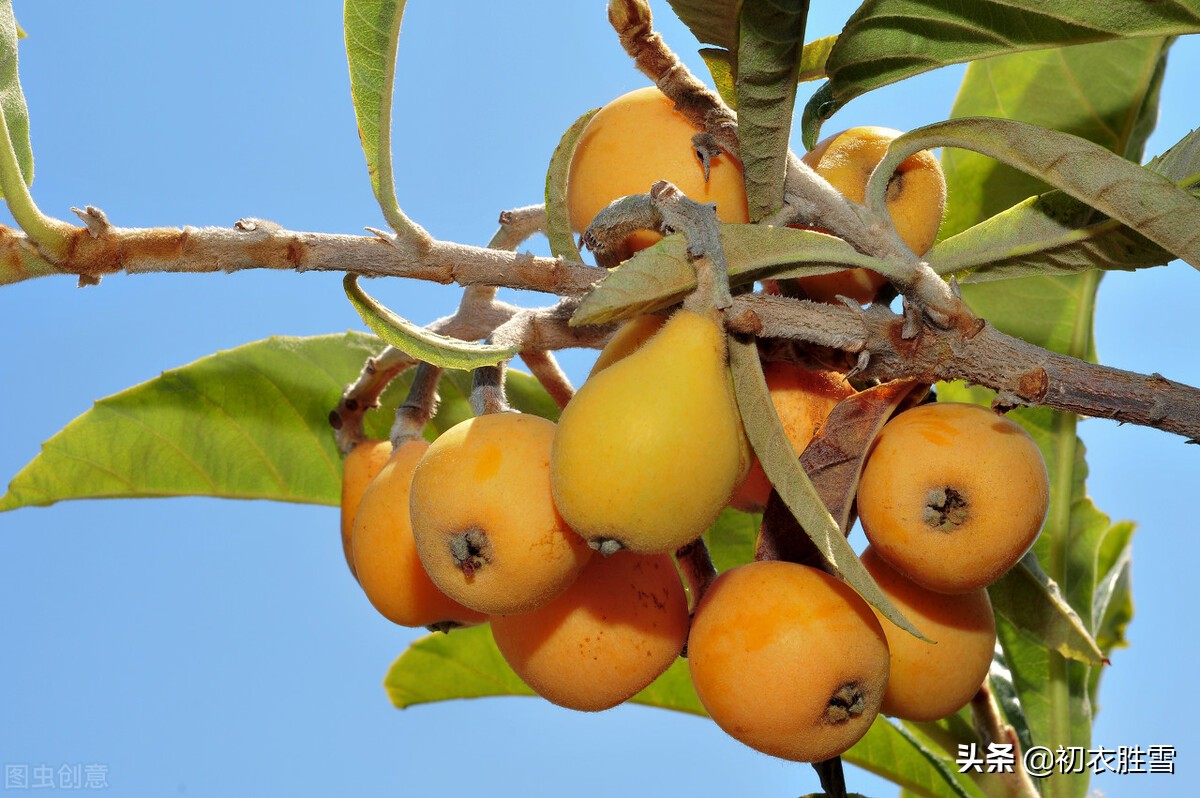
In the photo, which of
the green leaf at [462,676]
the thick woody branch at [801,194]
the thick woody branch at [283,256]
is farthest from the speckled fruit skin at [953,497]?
the green leaf at [462,676]

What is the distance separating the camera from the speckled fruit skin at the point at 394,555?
4.09 ft

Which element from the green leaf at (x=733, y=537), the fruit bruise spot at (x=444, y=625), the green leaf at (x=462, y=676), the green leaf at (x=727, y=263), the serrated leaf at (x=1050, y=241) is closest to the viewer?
the green leaf at (x=727, y=263)

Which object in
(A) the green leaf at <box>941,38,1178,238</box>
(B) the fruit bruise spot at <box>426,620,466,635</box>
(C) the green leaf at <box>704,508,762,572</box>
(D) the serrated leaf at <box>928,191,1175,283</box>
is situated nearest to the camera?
(D) the serrated leaf at <box>928,191,1175,283</box>

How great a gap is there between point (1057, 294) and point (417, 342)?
4.90ft

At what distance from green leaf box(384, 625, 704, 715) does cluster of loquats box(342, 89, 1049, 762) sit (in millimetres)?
994

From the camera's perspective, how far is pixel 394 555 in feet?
4.09

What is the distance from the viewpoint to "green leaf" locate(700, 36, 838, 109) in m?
1.13

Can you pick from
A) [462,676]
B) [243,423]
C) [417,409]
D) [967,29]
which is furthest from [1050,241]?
[462,676]

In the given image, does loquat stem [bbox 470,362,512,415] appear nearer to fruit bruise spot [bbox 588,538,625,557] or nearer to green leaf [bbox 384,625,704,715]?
fruit bruise spot [bbox 588,538,625,557]

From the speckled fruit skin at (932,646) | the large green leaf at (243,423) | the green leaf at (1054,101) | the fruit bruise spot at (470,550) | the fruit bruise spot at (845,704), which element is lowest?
the fruit bruise spot at (845,704)

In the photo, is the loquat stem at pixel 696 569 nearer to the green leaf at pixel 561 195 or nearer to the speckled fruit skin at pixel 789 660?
Answer: the speckled fruit skin at pixel 789 660

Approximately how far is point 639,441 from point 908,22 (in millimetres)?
553

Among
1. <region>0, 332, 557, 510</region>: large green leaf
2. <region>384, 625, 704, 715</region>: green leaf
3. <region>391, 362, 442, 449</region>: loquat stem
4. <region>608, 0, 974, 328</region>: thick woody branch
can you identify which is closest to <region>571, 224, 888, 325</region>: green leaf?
<region>608, 0, 974, 328</region>: thick woody branch

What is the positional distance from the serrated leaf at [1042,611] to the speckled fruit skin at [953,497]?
420 millimetres
